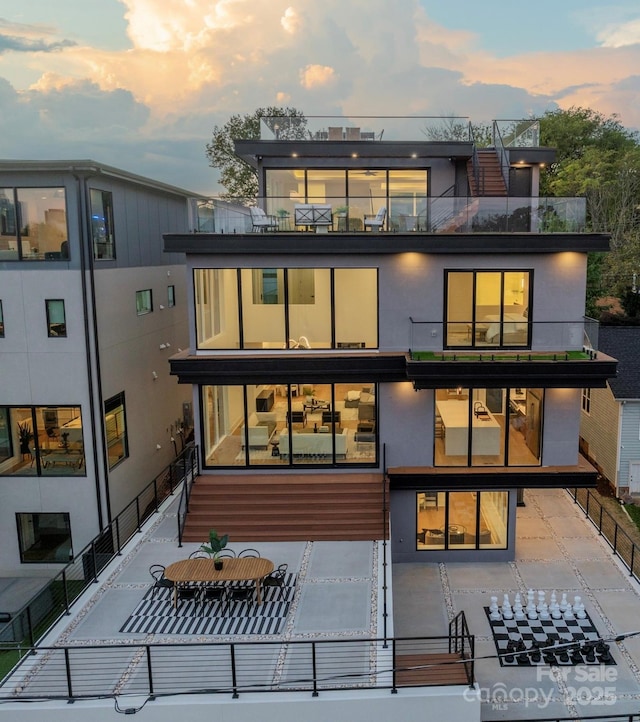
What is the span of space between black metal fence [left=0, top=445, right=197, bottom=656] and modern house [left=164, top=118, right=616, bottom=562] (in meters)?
1.80

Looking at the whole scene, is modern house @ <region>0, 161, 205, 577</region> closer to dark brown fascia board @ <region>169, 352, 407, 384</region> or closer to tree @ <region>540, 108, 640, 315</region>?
dark brown fascia board @ <region>169, 352, 407, 384</region>

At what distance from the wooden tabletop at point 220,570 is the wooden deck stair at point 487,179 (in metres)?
12.6

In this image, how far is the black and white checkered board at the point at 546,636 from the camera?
11.5 metres

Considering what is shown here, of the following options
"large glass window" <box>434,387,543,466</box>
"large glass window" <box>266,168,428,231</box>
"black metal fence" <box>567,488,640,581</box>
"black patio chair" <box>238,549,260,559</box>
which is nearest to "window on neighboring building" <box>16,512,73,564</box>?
"black patio chair" <box>238,549,260,559</box>

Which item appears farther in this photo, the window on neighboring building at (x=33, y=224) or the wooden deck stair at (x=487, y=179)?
the wooden deck stair at (x=487, y=179)

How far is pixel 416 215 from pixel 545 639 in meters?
10.2

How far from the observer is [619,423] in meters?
19.8

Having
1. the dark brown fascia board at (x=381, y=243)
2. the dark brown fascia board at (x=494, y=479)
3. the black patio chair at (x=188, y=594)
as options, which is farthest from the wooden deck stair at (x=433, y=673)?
the dark brown fascia board at (x=381, y=243)

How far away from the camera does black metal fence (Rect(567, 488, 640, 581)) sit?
15195 mm

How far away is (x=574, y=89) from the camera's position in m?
50.2

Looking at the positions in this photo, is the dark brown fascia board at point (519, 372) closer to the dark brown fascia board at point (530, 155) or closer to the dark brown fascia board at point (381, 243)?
the dark brown fascia board at point (381, 243)

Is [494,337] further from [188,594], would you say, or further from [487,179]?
[188,594]

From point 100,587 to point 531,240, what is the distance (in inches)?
501

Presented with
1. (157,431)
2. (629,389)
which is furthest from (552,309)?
(157,431)
